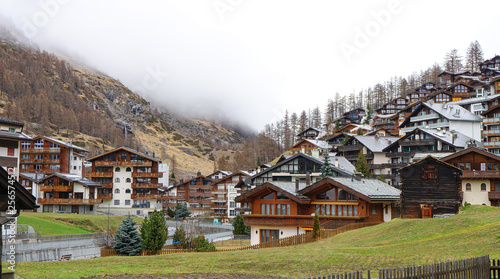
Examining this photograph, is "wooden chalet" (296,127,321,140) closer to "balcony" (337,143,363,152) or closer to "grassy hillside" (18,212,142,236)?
"balcony" (337,143,363,152)

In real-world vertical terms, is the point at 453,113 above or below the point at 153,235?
above

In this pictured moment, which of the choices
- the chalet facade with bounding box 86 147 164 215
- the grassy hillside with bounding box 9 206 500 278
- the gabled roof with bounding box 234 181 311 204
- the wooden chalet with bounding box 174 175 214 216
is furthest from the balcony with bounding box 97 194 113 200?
the grassy hillside with bounding box 9 206 500 278

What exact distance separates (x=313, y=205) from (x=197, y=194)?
7701cm

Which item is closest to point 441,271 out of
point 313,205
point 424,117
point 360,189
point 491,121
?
point 360,189

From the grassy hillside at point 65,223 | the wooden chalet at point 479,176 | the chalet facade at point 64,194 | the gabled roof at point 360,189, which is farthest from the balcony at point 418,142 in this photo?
the chalet facade at point 64,194

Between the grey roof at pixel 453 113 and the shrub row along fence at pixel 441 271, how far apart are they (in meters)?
94.4

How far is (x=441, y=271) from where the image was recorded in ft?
50.7

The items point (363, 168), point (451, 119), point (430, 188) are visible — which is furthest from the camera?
point (451, 119)

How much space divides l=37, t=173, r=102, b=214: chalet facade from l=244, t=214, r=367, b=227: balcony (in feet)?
177

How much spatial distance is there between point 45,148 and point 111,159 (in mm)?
17983

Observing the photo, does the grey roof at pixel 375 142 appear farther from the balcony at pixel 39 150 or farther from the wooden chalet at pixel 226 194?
the balcony at pixel 39 150

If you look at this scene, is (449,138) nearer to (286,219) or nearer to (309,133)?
(286,219)

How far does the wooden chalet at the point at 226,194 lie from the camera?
116250 millimetres

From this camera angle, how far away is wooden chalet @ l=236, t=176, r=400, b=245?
4991 cm
